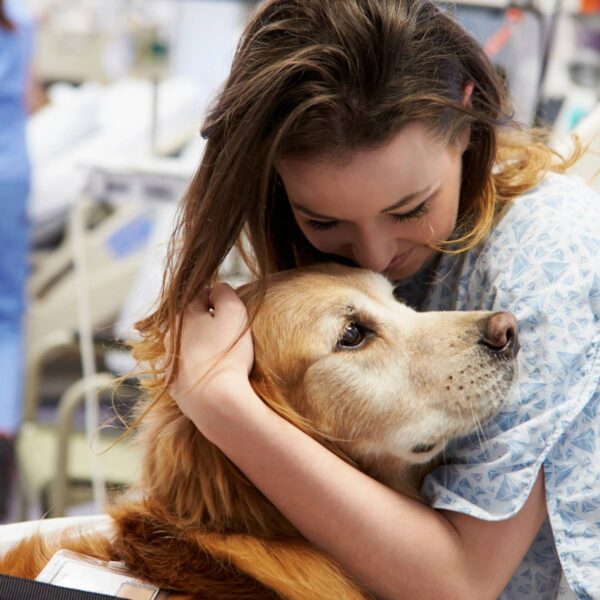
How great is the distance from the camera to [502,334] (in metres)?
1.11

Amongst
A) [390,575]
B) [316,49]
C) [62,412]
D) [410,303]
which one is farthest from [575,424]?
[62,412]

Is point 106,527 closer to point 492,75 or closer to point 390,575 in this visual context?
point 390,575

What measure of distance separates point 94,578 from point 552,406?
61 centimetres

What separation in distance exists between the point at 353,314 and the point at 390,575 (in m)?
0.37

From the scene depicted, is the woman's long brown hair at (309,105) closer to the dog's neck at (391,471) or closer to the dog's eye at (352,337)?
the dog's eye at (352,337)

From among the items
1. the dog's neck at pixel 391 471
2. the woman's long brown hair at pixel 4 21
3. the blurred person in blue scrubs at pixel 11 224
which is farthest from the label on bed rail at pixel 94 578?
the woman's long brown hair at pixel 4 21

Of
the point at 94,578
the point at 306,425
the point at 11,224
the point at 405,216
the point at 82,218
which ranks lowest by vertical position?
the point at 82,218

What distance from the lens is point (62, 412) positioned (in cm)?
243

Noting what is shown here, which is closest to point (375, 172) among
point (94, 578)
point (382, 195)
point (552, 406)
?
point (382, 195)

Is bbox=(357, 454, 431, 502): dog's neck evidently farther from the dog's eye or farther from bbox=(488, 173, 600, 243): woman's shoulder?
bbox=(488, 173, 600, 243): woman's shoulder

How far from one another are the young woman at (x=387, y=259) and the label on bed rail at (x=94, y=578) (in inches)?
7.5

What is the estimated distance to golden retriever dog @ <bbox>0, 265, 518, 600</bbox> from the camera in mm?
1098

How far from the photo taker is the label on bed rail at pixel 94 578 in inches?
40.8

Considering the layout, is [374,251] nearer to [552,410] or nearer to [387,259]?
[387,259]
